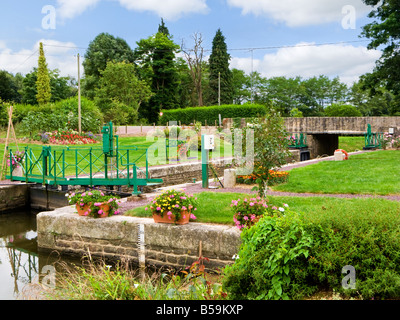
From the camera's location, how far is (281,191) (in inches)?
404

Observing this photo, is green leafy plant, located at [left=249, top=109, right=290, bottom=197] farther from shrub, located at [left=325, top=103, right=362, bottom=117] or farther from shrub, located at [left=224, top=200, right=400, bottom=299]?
shrub, located at [left=325, top=103, right=362, bottom=117]

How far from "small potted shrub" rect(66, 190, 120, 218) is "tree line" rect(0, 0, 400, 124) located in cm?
2281

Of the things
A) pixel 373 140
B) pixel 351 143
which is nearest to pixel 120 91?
pixel 351 143

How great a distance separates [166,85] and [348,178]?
122 feet

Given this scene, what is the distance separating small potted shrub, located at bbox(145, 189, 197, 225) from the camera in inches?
271

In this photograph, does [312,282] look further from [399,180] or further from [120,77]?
[120,77]

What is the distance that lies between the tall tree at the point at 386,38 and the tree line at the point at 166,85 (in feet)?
0.28

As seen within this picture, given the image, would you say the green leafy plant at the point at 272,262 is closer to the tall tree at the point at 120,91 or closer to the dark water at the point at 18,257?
the dark water at the point at 18,257

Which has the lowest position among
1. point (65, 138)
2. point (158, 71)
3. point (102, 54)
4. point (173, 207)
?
point (173, 207)

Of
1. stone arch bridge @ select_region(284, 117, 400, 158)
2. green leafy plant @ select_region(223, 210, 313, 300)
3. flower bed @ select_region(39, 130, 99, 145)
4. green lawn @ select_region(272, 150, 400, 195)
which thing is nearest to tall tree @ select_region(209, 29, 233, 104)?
stone arch bridge @ select_region(284, 117, 400, 158)

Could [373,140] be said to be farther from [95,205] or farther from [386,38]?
[95,205]

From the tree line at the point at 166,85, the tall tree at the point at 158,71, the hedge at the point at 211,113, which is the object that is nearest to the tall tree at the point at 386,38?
the tree line at the point at 166,85

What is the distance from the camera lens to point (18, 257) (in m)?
8.11
